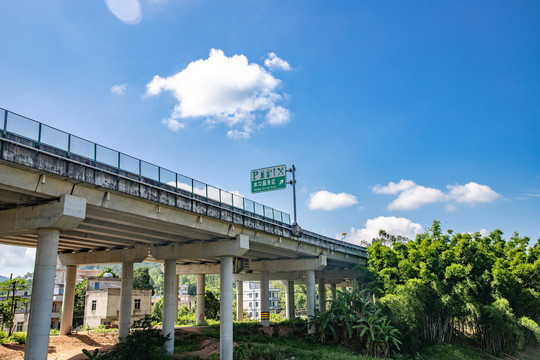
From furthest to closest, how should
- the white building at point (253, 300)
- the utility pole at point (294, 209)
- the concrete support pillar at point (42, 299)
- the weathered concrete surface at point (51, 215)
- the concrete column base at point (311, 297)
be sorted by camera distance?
1. the white building at point (253, 300)
2. the concrete column base at point (311, 297)
3. the utility pole at point (294, 209)
4. the weathered concrete surface at point (51, 215)
5. the concrete support pillar at point (42, 299)

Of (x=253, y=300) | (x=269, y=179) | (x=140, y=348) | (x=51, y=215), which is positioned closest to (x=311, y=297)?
(x=269, y=179)

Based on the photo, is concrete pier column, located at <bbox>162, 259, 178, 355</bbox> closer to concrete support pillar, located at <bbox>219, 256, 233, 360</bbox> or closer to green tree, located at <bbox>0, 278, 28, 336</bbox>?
concrete support pillar, located at <bbox>219, 256, 233, 360</bbox>

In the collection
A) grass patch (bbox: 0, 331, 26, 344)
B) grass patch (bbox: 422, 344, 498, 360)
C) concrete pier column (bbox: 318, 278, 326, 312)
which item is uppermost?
concrete pier column (bbox: 318, 278, 326, 312)

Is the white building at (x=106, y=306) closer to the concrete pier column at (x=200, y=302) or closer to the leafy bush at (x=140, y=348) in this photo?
the concrete pier column at (x=200, y=302)

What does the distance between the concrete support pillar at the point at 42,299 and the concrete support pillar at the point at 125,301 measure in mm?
13686

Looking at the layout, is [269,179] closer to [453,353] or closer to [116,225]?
[116,225]

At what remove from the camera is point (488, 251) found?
1636 inches

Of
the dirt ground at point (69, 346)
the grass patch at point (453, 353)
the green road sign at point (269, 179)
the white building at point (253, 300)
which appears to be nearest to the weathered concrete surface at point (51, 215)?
the dirt ground at point (69, 346)

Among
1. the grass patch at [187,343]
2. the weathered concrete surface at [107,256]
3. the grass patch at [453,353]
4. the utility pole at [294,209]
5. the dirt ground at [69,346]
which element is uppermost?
the utility pole at [294,209]

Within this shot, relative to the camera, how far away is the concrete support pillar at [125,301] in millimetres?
31062

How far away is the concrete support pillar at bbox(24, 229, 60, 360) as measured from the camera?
56.5 feet

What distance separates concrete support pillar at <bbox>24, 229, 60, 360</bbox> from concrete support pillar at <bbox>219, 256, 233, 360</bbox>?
12.6m

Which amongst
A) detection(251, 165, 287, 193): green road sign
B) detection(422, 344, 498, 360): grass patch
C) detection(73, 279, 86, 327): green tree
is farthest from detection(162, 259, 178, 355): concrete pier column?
detection(73, 279, 86, 327): green tree

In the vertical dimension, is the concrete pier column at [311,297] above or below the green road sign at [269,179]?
below
